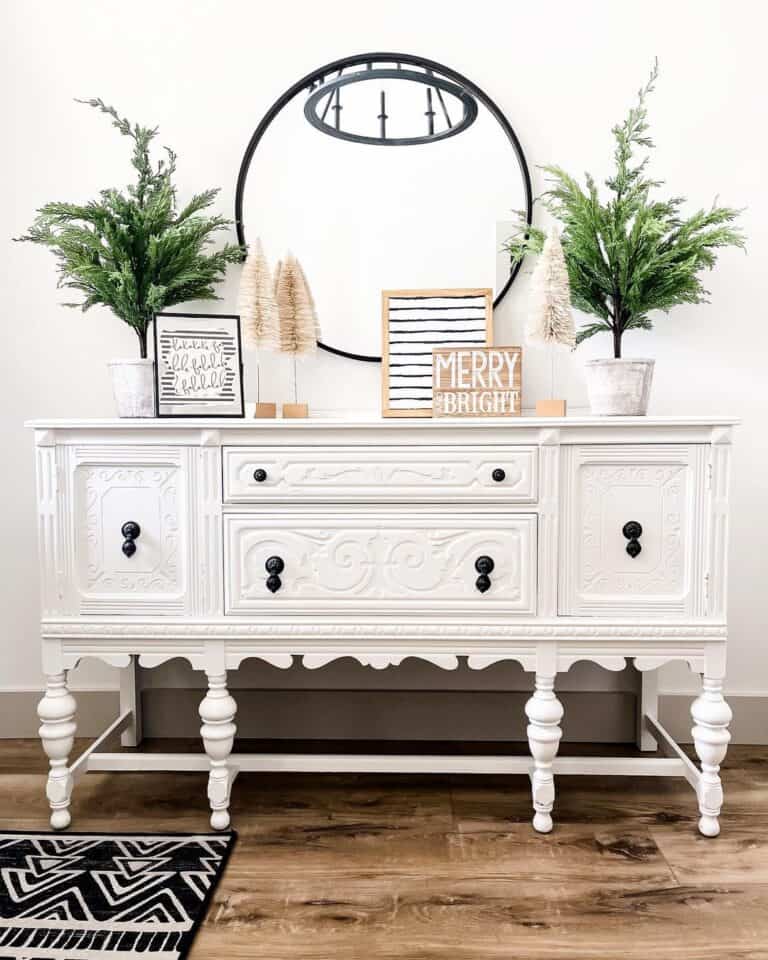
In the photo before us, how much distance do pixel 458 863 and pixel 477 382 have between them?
3.58ft

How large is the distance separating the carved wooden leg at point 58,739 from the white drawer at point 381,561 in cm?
49

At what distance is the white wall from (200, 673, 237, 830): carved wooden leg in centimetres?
88

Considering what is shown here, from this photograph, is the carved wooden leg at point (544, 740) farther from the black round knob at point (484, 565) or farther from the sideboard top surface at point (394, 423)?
the sideboard top surface at point (394, 423)

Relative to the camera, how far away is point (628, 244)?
6.05ft

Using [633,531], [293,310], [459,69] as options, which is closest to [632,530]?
[633,531]

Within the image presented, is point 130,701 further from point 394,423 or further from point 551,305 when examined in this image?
point 551,305

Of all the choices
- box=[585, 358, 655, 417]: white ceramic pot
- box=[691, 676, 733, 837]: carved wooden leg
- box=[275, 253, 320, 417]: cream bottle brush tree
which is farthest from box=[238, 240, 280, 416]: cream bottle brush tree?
box=[691, 676, 733, 837]: carved wooden leg

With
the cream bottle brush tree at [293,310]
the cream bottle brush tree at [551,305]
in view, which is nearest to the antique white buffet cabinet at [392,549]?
the cream bottle brush tree at [551,305]

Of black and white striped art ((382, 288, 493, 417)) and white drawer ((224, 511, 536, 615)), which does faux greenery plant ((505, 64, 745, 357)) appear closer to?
black and white striped art ((382, 288, 493, 417))

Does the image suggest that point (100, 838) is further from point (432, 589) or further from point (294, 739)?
point (432, 589)

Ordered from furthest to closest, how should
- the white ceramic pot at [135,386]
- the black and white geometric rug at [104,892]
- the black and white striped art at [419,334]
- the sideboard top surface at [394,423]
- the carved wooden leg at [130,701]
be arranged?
the carved wooden leg at [130,701] < the black and white striped art at [419,334] < the white ceramic pot at [135,386] < the sideboard top surface at [394,423] < the black and white geometric rug at [104,892]

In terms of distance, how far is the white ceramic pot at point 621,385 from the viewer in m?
1.79

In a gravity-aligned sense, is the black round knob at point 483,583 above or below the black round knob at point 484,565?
below

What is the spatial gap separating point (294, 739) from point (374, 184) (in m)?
1.65
